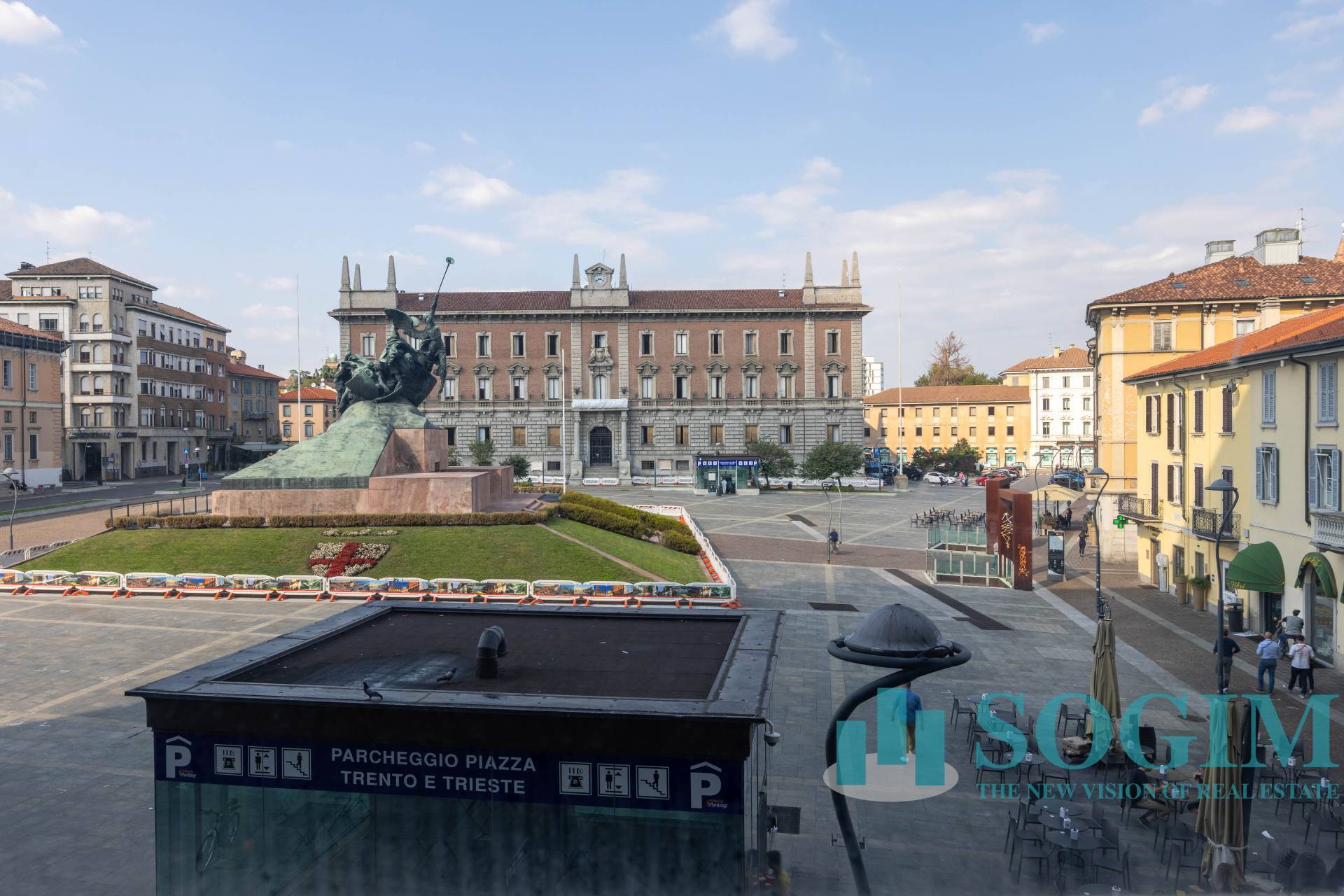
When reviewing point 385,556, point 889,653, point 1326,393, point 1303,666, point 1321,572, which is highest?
point 1326,393

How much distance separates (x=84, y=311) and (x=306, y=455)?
52.7 metres

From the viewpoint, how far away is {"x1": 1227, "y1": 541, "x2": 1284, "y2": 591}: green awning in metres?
21.5

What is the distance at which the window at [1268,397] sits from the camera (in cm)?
2352

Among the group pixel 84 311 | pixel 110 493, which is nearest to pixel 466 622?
pixel 110 493

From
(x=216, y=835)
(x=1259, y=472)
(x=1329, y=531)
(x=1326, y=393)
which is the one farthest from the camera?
(x=1259, y=472)

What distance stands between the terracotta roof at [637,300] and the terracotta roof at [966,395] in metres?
20.0

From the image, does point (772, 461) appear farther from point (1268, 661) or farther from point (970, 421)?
point (1268, 661)

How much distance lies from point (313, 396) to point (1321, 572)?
101489 mm

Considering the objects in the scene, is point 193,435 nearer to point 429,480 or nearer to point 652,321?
point 652,321

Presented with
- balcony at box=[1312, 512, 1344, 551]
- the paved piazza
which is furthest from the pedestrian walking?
balcony at box=[1312, 512, 1344, 551]

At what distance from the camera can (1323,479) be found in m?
20.8

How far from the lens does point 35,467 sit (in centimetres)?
5878

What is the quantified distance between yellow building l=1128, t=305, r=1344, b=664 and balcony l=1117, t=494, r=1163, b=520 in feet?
0.24

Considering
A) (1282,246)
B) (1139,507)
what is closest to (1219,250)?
(1282,246)
